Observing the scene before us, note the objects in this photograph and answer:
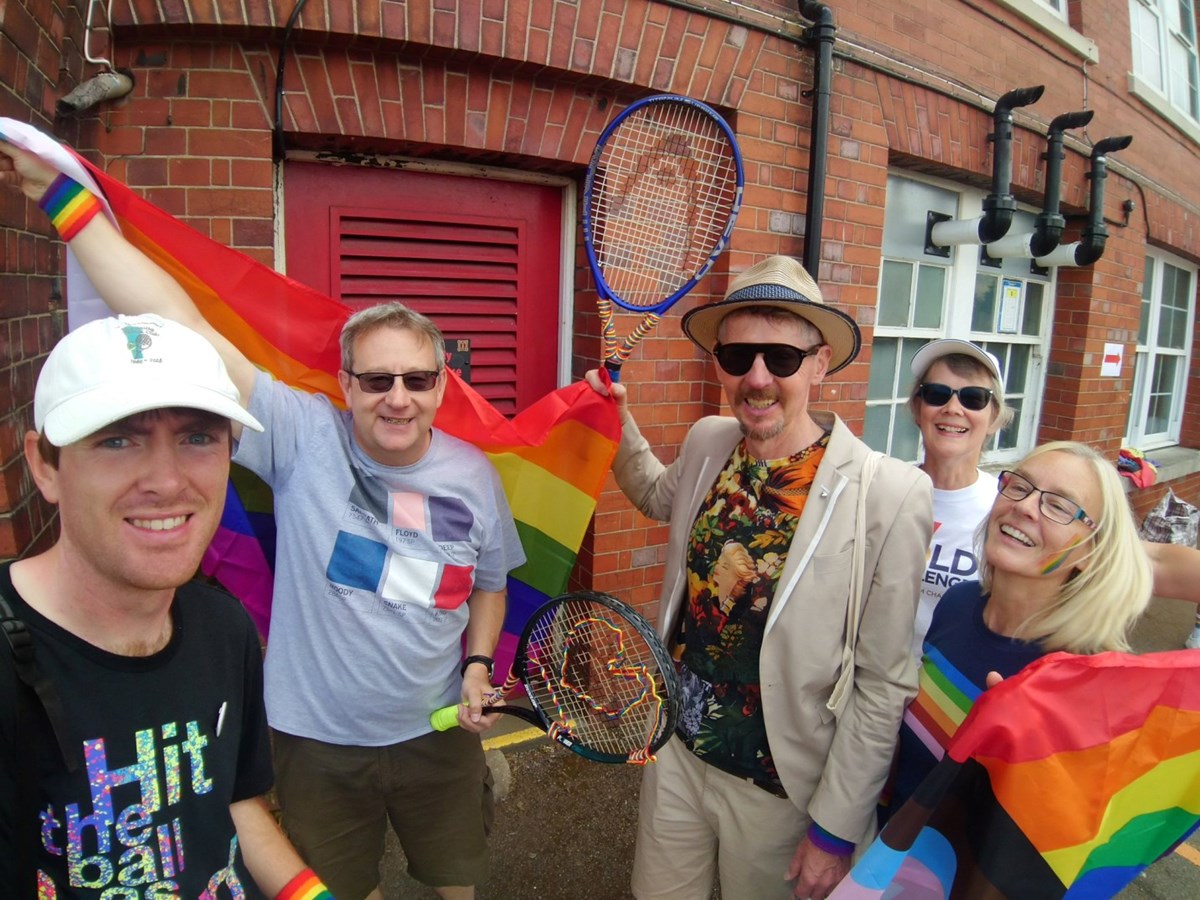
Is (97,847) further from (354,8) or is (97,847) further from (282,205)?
(354,8)

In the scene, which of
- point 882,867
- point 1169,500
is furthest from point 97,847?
point 1169,500

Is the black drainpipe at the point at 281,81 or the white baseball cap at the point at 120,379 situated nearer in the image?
the white baseball cap at the point at 120,379

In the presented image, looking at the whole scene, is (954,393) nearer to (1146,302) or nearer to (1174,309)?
(1146,302)

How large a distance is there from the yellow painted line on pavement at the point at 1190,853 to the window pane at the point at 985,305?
3542 millimetres

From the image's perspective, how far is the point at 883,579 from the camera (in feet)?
5.89

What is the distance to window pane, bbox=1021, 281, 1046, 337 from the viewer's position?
5957 millimetres

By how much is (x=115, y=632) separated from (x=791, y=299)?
165cm

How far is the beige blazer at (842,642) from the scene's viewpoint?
178 cm

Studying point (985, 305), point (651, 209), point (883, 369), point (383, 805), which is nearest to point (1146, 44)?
point (985, 305)

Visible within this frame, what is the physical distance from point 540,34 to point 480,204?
0.75 metres

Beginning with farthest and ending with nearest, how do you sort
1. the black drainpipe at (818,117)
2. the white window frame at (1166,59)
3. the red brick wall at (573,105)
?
the white window frame at (1166,59)
the black drainpipe at (818,117)
the red brick wall at (573,105)

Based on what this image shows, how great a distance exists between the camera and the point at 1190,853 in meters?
3.28

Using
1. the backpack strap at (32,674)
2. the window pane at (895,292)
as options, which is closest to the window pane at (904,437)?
the window pane at (895,292)

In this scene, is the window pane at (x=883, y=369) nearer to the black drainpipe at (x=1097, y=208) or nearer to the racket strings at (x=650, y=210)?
the black drainpipe at (x=1097, y=208)
